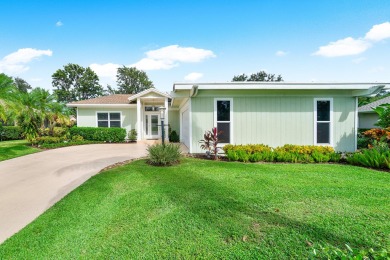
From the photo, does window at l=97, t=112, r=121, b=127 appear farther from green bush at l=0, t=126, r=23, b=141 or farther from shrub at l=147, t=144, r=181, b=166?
shrub at l=147, t=144, r=181, b=166

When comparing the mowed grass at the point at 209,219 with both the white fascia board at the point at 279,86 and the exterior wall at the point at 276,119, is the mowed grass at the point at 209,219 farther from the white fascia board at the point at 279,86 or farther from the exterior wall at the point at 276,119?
the white fascia board at the point at 279,86

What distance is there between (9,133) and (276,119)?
23.7m

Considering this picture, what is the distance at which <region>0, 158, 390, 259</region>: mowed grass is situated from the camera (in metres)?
2.56

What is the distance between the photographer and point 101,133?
1491cm

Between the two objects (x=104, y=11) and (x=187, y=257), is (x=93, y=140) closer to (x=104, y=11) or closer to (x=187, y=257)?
(x=104, y=11)

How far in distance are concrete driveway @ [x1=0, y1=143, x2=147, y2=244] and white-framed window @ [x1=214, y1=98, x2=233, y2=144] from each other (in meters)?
4.74

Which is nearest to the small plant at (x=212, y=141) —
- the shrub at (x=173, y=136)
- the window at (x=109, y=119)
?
the shrub at (x=173, y=136)

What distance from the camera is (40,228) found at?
3232 mm

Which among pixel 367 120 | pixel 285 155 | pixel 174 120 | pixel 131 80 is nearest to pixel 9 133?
pixel 174 120

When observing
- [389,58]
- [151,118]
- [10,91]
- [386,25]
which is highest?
[386,25]

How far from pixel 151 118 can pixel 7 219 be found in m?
13.9

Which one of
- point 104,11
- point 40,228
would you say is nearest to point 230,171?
point 40,228

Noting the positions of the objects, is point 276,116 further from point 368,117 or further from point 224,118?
point 368,117

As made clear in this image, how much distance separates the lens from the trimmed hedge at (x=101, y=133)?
1492cm
